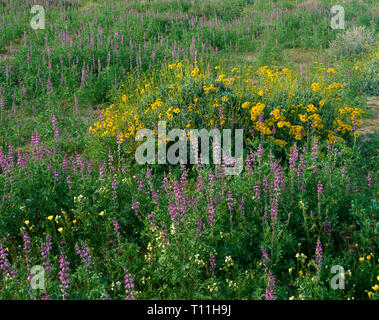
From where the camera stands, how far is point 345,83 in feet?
25.4

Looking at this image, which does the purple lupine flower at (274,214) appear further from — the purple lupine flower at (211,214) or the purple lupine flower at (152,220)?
the purple lupine flower at (152,220)

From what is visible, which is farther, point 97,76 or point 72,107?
point 97,76

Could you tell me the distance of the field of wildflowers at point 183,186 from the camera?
3.16 metres

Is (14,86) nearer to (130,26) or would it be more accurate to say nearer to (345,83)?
(130,26)

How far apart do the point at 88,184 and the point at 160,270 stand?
57.9 inches

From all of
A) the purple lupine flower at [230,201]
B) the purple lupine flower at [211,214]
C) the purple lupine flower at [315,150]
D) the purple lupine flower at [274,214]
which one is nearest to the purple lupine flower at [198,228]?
the purple lupine flower at [211,214]

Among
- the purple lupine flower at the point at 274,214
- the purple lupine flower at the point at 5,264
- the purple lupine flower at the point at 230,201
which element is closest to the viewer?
the purple lupine flower at the point at 5,264

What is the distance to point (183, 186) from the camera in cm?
375

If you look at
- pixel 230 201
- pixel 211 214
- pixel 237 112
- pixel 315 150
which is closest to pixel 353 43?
pixel 237 112

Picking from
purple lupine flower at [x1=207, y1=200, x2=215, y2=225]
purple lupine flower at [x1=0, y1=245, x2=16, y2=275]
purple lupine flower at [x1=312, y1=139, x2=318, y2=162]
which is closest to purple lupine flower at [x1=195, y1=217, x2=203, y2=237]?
Result: purple lupine flower at [x1=207, y1=200, x2=215, y2=225]

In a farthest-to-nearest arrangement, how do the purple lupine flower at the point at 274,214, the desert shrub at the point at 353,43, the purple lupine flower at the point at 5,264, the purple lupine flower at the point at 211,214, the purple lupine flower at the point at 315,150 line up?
the desert shrub at the point at 353,43, the purple lupine flower at the point at 315,150, the purple lupine flower at the point at 211,214, the purple lupine flower at the point at 274,214, the purple lupine flower at the point at 5,264

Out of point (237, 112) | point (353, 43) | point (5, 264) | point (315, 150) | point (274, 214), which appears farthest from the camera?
point (353, 43)

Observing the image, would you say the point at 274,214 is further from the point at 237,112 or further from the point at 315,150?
the point at 237,112
